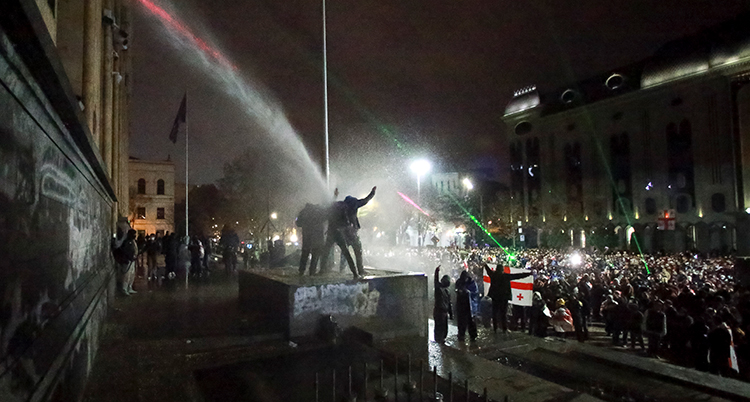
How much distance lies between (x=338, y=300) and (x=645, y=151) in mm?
52654

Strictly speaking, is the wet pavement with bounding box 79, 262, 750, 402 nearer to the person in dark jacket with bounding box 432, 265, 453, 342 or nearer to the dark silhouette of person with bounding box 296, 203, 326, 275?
the person in dark jacket with bounding box 432, 265, 453, 342

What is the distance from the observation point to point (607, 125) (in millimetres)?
54688

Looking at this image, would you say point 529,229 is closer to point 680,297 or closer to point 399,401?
point 680,297

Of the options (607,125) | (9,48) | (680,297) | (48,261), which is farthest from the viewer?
(607,125)

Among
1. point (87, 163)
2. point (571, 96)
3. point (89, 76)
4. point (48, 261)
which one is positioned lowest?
point (48, 261)

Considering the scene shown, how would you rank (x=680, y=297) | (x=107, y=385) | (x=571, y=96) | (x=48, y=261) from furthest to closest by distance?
(x=571, y=96) → (x=680, y=297) → (x=107, y=385) → (x=48, y=261)

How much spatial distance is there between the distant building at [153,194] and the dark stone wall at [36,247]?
200 feet

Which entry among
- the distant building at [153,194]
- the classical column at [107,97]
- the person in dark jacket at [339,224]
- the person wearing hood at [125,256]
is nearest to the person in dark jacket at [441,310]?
the person in dark jacket at [339,224]

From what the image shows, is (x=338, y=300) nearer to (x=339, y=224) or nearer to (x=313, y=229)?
(x=339, y=224)

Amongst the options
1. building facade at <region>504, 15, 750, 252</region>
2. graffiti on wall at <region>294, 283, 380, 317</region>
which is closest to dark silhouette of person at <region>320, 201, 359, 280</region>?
graffiti on wall at <region>294, 283, 380, 317</region>

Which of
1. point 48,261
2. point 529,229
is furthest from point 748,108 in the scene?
point 48,261

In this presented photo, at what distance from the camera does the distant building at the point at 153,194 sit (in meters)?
60.8

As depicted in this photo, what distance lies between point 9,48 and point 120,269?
1148 cm

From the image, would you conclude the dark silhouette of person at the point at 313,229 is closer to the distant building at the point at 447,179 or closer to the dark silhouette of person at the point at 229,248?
the dark silhouette of person at the point at 229,248
